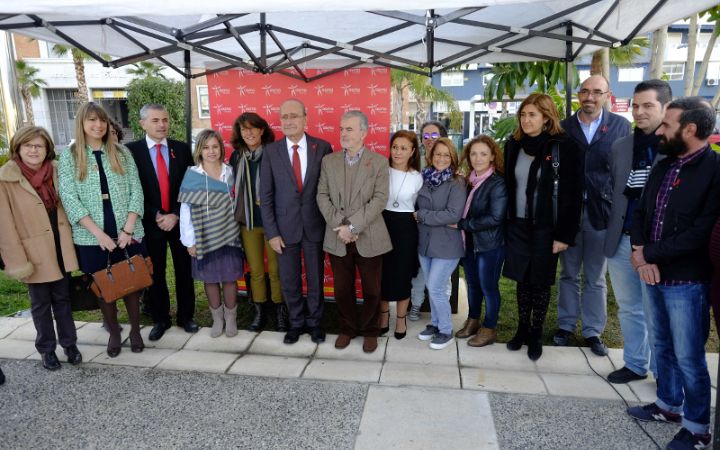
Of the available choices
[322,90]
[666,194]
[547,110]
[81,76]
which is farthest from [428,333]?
[81,76]

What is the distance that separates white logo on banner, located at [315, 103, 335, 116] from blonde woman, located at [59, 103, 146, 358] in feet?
6.16

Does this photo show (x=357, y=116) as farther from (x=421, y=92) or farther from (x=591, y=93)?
(x=421, y=92)

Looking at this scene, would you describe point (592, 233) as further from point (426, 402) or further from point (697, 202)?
point (426, 402)

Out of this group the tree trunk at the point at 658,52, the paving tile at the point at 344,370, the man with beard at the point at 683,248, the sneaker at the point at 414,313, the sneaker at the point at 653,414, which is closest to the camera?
the man with beard at the point at 683,248

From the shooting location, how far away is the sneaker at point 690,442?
2.50m

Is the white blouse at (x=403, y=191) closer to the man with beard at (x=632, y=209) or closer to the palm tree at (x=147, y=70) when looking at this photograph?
the man with beard at (x=632, y=209)

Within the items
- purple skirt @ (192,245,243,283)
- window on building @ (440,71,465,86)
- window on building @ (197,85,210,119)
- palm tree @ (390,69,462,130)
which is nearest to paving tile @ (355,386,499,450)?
purple skirt @ (192,245,243,283)

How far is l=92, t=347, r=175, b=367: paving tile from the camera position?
3680 millimetres

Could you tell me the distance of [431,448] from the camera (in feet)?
8.58

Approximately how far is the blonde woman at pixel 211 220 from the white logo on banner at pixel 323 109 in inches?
46.9

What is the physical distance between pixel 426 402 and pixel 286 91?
3.35 meters

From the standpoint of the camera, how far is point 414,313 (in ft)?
15.2

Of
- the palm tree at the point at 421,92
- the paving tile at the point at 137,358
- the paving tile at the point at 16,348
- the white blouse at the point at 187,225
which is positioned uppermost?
the palm tree at the point at 421,92

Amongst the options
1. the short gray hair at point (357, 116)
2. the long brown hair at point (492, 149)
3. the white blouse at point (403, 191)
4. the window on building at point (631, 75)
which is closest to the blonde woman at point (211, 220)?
the short gray hair at point (357, 116)
